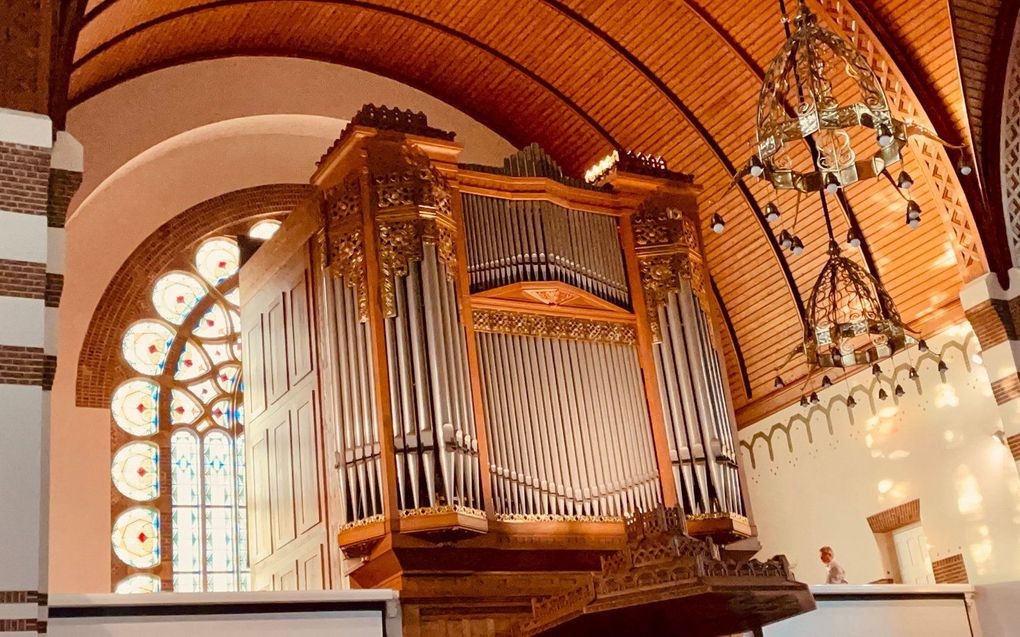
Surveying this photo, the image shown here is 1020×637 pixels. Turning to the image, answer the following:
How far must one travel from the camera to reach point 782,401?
14.5 m

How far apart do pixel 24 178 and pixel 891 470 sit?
9067 millimetres

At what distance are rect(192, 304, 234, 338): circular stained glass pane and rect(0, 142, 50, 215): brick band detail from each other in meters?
6.55

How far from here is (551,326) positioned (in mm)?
10891

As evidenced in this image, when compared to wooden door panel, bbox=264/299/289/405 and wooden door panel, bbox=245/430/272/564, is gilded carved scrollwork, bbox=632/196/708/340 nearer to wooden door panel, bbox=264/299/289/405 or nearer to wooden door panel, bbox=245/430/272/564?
wooden door panel, bbox=264/299/289/405

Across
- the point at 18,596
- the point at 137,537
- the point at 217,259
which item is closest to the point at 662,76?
the point at 217,259

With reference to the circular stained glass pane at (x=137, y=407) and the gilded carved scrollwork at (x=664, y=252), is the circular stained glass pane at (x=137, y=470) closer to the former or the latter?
the circular stained glass pane at (x=137, y=407)

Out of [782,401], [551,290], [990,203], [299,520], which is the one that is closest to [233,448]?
[299,520]

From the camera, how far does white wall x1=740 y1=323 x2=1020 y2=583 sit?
485 inches

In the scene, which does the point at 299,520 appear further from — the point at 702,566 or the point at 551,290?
the point at 702,566

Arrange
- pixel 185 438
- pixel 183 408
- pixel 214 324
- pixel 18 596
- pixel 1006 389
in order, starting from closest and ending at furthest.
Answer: pixel 18 596 → pixel 1006 389 → pixel 185 438 → pixel 183 408 → pixel 214 324

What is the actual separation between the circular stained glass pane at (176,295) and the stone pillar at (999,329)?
8030mm

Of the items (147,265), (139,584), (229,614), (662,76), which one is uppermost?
(662,76)

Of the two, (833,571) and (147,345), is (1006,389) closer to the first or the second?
(833,571)

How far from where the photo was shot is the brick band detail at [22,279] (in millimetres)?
7406
